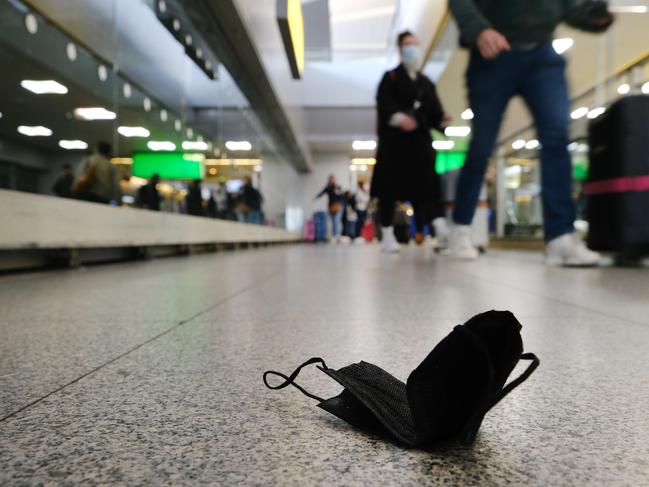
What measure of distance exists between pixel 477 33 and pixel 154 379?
3.25 metres

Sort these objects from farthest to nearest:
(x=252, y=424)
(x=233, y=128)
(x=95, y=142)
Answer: (x=233, y=128) < (x=95, y=142) < (x=252, y=424)

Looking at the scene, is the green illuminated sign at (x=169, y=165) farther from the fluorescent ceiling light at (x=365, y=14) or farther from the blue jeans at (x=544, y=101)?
the fluorescent ceiling light at (x=365, y=14)

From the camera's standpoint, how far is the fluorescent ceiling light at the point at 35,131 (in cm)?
332

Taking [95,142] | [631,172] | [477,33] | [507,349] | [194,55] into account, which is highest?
[194,55]

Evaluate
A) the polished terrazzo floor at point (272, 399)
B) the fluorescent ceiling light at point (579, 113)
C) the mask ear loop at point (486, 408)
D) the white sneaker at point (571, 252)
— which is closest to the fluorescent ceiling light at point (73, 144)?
the polished terrazzo floor at point (272, 399)

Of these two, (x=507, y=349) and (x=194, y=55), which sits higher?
(x=194, y=55)

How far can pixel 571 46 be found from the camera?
7.64 m

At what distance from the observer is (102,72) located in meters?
4.33

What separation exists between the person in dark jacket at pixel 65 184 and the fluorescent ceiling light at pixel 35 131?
0.27 metres

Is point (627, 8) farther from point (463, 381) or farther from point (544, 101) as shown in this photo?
point (463, 381)

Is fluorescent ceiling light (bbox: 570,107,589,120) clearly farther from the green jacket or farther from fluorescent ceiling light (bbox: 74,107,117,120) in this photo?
fluorescent ceiling light (bbox: 74,107,117,120)

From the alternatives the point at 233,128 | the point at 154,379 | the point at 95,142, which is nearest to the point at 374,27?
the point at 233,128

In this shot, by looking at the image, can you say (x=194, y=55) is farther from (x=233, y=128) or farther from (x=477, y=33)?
(x=477, y=33)

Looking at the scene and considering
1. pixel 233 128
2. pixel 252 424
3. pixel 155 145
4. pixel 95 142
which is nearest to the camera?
pixel 252 424
